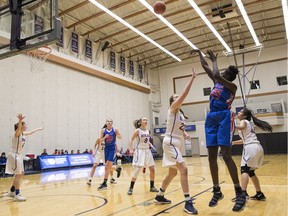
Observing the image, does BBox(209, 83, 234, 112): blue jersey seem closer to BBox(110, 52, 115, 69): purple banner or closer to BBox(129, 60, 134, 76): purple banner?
BBox(110, 52, 115, 69): purple banner

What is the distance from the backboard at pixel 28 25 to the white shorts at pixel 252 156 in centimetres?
368

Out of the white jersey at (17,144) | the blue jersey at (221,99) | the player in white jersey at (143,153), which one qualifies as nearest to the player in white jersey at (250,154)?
the blue jersey at (221,99)

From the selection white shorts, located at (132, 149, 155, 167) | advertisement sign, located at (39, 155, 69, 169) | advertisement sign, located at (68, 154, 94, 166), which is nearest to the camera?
white shorts, located at (132, 149, 155, 167)

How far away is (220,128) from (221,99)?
434 mm

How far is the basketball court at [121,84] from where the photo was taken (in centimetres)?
513

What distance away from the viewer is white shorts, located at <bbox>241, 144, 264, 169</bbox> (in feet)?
14.5

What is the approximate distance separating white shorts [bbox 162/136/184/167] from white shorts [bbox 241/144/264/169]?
1168 millimetres

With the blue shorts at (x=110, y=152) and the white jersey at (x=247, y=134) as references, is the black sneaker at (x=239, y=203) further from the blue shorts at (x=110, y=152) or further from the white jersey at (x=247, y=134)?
the blue shorts at (x=110, y=152)

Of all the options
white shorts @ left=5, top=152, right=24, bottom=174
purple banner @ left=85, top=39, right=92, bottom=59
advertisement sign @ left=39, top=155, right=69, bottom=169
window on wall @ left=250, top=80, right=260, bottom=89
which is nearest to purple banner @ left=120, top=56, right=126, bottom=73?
purple banner @ left=85, top=39, right=92, bottom=59

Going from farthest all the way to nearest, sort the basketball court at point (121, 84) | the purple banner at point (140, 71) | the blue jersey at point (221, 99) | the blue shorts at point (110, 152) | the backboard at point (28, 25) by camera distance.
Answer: the purple banner at point (140, 71), the blue shorts at point (110, 152), the basketball court at point (121, 84), the backboard at point (28, 25), the blue jersey at point (221, 99)

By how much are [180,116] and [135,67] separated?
21439 mm

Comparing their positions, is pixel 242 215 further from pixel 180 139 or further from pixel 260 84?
pixel 260 84

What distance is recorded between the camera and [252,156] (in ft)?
14.6

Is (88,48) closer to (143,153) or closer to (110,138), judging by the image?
(110,138)
